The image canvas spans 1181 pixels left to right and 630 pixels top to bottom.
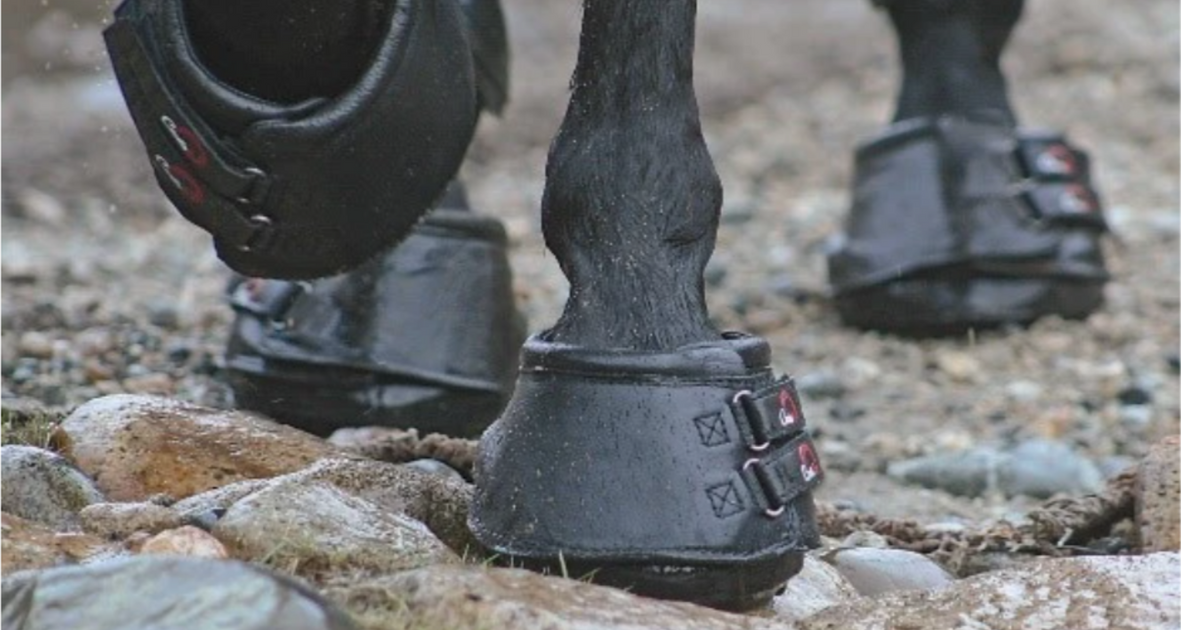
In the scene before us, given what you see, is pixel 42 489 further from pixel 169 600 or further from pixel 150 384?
pixel 150 384

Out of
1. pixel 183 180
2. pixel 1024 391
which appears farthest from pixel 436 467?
pixel 1024 391

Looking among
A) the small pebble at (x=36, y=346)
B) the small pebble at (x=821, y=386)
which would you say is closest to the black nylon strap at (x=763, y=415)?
the small pebble at (x=36, y=346)

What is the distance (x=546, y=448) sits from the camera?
75.1 inches

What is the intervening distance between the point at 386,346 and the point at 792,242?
217 centimetres

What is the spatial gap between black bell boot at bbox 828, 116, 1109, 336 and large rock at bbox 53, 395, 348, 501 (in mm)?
1764

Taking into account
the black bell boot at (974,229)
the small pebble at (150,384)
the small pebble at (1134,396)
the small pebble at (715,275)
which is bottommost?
the small pebble at (150,384)

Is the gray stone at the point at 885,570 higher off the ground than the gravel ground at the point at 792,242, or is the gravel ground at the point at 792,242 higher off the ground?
the gravel ground at the point at 792,242

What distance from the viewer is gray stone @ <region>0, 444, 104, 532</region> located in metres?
1.94

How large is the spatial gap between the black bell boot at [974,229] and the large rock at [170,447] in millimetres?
1764

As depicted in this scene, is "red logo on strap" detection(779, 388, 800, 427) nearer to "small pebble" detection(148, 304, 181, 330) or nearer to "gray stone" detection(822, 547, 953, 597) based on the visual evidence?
"gray stone" detection(822, 547, 953, 597)

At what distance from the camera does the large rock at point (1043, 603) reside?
189 cm

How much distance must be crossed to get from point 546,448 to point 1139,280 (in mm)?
2675

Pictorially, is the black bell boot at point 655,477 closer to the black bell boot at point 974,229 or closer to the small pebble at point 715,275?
the black bell boot at point 974,229

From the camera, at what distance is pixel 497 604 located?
1648 mm
